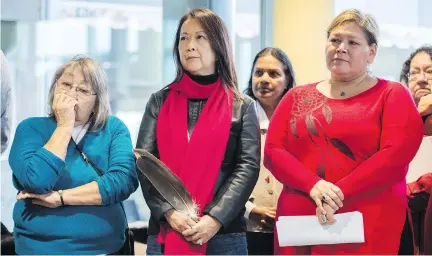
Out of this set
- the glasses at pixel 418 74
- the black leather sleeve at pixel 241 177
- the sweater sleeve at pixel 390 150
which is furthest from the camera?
the glasses at pixel 418 74

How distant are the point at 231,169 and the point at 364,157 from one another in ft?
1.83

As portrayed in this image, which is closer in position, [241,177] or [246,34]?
[241,177]

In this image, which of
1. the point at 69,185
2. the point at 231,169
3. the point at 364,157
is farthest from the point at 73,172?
the point at 364,157

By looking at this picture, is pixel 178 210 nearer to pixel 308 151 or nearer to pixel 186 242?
pixel 186 242

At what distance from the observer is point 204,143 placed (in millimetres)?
2785

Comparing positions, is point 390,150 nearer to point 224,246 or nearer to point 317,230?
point 317,230

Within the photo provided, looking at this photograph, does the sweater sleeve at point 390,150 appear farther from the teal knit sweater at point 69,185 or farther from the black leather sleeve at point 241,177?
the teal knit sweater at point 69,185

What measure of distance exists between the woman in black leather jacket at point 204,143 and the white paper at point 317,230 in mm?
220

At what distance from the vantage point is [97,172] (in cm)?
292

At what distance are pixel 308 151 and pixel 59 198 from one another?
106 centimetres

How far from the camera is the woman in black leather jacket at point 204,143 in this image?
2.74 metres

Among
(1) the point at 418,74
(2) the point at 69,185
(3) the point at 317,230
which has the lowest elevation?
(3) the point at 317,230

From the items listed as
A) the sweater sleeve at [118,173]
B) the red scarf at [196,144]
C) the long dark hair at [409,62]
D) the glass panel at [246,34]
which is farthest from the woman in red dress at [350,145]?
the glass panel at [246,34]

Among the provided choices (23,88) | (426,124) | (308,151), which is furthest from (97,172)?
(23,88)
